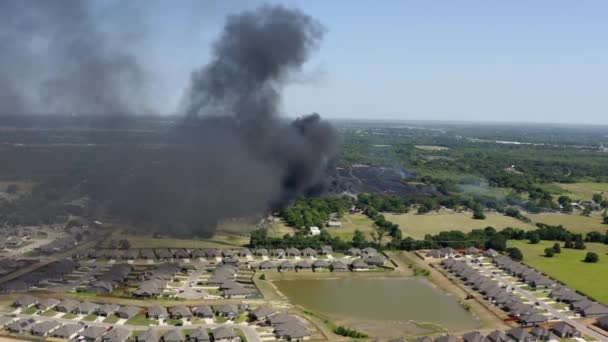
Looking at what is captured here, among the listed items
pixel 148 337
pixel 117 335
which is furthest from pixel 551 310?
pixel 117 335

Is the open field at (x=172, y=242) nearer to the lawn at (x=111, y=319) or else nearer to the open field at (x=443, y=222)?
the lawn at (x=111, y=319)

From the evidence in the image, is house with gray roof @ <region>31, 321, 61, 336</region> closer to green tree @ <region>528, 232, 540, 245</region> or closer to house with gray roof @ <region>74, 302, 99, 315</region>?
house with gray roof @ <region>74, 302, 99, 315</region>

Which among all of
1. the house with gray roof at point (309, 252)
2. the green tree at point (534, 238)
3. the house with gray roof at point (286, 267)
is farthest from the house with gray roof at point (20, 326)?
the green tree at point (534, 238)

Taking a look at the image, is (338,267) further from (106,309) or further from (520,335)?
(106,309)

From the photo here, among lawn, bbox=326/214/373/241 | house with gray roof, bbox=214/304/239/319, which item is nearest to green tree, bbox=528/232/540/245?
lawn, bbox=326/214/373/241

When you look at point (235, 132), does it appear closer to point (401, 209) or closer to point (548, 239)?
point (401, 209)

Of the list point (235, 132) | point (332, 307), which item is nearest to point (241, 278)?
point (332, 307)
